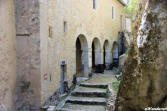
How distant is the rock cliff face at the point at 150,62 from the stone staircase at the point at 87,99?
4291mm

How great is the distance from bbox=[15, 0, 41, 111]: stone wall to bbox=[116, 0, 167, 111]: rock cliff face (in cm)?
456

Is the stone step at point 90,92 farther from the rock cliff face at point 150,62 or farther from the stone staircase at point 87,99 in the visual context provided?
the rock cliff face at point 150,62

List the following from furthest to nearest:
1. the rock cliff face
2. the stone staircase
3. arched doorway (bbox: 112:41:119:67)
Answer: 1. arched doorway (bbox: 112:41:119:67)
2. the stone staircase
3. the rock cliff face

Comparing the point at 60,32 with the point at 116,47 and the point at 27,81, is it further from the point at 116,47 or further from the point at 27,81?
the point at 116,47

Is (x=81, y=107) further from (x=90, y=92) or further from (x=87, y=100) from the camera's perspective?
(x=90, y=92)

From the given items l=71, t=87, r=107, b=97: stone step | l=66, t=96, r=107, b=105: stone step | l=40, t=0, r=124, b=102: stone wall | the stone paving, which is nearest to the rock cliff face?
the stone paving

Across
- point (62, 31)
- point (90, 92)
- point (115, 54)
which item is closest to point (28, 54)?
point (62, 31)

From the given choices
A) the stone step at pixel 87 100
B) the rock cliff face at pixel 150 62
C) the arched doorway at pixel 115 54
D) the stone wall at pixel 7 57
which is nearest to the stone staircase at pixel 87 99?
the stone step at pixel 87 100

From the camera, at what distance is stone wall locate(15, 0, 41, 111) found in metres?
7.32

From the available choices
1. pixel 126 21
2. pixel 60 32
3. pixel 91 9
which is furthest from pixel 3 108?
pixel 126 21

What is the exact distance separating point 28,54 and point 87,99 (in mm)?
3338

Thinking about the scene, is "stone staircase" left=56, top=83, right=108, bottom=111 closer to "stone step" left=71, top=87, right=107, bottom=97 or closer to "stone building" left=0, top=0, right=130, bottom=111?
"stone step" left=71, top=87, right=107, bottom=97

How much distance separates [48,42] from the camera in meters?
7.94

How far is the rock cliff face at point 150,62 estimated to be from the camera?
3.19 metres
